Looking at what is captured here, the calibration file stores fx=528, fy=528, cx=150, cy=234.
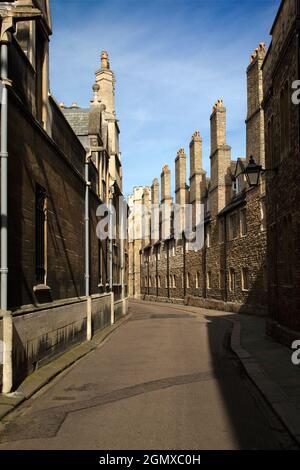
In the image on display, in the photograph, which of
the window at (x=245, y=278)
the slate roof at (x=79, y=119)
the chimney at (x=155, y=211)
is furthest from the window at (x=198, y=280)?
the slate roof at (x=79, y=119)

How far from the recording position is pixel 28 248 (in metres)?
10.3

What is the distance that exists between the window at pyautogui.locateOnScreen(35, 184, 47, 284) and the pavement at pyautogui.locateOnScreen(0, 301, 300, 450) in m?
2.03

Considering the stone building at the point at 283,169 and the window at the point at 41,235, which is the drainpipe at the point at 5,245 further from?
the stone building at the point at 283,169

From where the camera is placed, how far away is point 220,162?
35.6 meters

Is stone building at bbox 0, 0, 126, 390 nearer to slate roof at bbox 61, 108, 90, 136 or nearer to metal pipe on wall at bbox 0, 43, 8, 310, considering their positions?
metal pipe on wall at bbox 0, 43, 8, 310

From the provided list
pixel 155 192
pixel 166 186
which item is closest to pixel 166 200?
pixel 166 186

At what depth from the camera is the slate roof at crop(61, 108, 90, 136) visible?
22.1 m

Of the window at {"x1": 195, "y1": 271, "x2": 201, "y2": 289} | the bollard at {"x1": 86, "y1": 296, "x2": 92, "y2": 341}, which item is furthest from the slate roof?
the window at {"x1": 195, "y1": 271, "x2": 201, "y2": 289}

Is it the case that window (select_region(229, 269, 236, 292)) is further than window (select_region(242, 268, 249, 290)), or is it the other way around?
window (select_region(229, 269, 236, 292))

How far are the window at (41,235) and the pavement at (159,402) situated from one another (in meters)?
2.03

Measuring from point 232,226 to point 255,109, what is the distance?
7.37 m

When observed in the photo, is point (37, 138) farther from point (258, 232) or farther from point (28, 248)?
point (258, 232)

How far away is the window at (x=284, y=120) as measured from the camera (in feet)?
43.4

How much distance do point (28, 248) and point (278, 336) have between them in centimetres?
757
